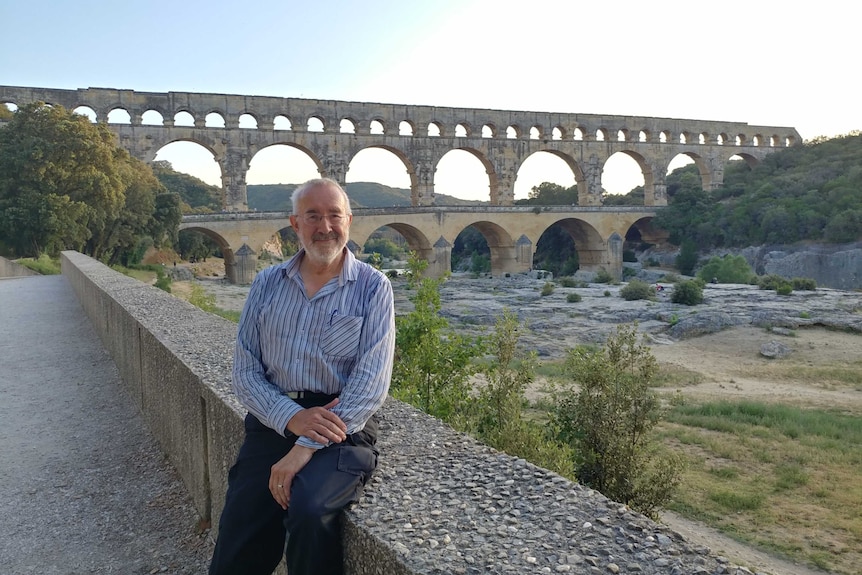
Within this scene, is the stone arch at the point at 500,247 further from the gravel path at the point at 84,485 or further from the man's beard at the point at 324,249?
the man's beard at the point at 324,249

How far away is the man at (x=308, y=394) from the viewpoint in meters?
1.76

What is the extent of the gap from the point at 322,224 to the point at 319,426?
2.08ft

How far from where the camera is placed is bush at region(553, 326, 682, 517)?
18.8ft

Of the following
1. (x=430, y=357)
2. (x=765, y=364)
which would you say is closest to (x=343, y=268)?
(x=430, y=357)

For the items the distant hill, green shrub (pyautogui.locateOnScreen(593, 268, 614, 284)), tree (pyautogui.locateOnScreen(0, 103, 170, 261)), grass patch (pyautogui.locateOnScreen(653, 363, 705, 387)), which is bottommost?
grass patch (pyautogui.locateOnScreen(653, 363, 705, 387))

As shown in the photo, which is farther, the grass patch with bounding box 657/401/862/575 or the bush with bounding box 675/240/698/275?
the bush with bounding box 675/240/698/275

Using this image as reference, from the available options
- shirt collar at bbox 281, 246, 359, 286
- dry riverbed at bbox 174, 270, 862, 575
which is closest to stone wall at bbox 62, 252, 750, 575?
shirt collar at bbox 281, 246, 359, 286

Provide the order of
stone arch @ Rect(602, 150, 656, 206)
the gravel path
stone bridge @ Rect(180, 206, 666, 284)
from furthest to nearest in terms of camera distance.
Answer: stone arch @ Rect(602, 150, 656, 206)
stone bridge @ Rect(180, 206, 666, 284)
the gravel path

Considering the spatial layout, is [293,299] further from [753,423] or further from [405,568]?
[753,423]

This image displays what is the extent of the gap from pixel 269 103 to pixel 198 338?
29.8 metres

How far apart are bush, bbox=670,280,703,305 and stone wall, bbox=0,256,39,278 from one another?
18.4 meters

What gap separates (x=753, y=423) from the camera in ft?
31.1

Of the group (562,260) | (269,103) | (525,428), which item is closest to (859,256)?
(562,260)

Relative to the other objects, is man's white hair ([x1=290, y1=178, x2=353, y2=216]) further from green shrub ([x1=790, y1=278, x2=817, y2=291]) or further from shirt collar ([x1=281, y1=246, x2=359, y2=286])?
green shrub ([x1=790, y1=278, x2=817, y2=291])
